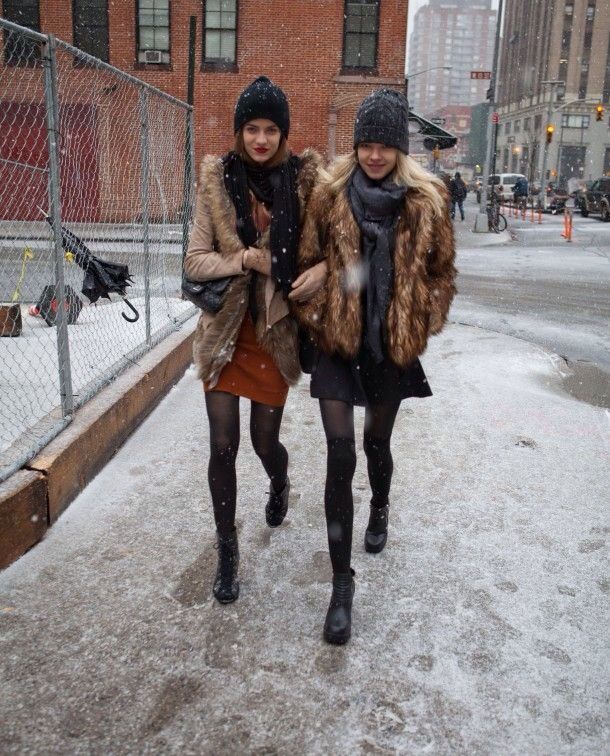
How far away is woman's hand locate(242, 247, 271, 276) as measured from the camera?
2.85m

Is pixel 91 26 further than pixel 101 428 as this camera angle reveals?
Yes

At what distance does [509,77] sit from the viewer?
10225cm

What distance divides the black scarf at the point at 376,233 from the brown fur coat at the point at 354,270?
3cm

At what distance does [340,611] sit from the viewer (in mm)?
2793

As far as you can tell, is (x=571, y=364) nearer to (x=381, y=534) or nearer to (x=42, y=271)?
(x=381, y=534)

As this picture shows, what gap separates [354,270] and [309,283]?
7.2 inches

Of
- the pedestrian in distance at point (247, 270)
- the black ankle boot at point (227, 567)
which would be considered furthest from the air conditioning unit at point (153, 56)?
the black ankle boot at point (227, 567)

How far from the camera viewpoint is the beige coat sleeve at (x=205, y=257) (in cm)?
289

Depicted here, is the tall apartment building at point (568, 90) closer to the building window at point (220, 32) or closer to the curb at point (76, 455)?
the building window at point (220, 32)

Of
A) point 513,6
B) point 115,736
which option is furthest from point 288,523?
point 513,6

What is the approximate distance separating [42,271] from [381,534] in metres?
11.0

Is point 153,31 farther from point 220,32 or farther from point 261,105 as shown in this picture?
point 261,105

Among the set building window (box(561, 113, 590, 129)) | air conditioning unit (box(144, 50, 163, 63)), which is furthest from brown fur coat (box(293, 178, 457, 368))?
building window (box(561, 113, 590, 129))

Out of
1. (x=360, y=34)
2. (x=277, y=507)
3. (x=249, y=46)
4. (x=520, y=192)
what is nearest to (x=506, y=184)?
(x=520, y=192)
